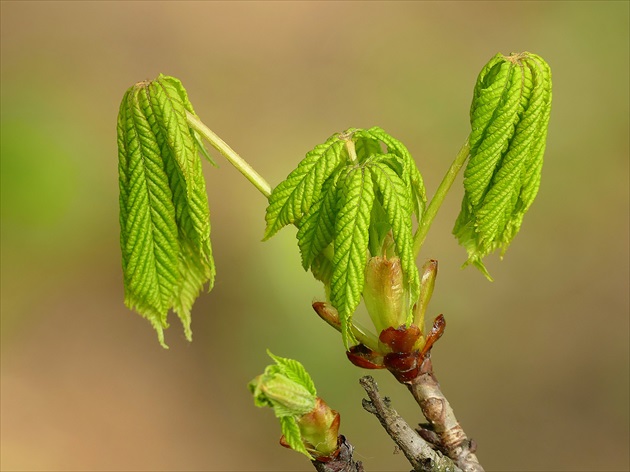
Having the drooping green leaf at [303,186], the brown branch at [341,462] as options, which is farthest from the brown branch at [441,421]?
the drooping green leaf at [303,186]

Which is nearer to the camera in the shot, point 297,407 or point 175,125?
point 297,407

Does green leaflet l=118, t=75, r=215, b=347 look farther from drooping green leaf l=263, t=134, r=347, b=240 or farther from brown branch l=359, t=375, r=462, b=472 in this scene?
brown branch l=359, t=375, r=462, b=472

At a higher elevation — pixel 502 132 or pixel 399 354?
pixel 502 132

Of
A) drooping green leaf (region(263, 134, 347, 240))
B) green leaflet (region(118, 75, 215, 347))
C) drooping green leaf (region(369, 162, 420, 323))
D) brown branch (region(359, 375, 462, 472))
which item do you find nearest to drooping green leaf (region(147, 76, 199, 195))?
green leaflet (region(118, 75, 215, 347))

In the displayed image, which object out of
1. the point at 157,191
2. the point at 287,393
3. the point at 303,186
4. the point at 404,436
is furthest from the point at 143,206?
the point at 404,436

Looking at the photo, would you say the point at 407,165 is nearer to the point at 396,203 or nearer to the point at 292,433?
the point at 396,203

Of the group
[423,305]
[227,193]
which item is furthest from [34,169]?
[423,305]
